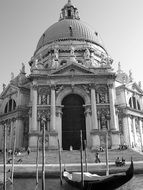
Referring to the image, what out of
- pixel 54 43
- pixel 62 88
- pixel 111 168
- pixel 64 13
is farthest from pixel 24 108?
pixel 64 13

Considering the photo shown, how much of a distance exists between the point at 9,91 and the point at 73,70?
12.0m

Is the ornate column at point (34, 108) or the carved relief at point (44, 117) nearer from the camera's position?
the ornate column at point (34, 108)

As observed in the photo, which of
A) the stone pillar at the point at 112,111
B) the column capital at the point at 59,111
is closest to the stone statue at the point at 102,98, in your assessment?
the stone pillar at the point at 112,111

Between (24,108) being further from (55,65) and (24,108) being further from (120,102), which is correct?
(120,102)

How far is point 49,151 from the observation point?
2884 cm

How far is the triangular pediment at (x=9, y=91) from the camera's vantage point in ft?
129

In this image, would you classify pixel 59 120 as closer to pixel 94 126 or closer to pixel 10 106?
pixel 94 126

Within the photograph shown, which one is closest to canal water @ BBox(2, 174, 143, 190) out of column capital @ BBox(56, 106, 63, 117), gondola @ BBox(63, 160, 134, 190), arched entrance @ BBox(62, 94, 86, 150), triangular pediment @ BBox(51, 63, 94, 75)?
gondola @ BBox(63, 160, 134, 190)

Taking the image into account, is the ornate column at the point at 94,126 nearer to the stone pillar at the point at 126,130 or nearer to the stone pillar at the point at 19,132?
the stone pillar at the point at 126,130

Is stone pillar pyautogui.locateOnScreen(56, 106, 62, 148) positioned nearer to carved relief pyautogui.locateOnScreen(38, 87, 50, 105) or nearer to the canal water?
carved relief pyautogui.locateOnScreen(38, 87, 50, 105)

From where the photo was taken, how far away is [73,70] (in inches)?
1331

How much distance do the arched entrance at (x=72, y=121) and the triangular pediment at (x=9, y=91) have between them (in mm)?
9745

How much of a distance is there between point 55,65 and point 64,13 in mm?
25469

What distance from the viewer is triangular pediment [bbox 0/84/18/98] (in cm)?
3924
